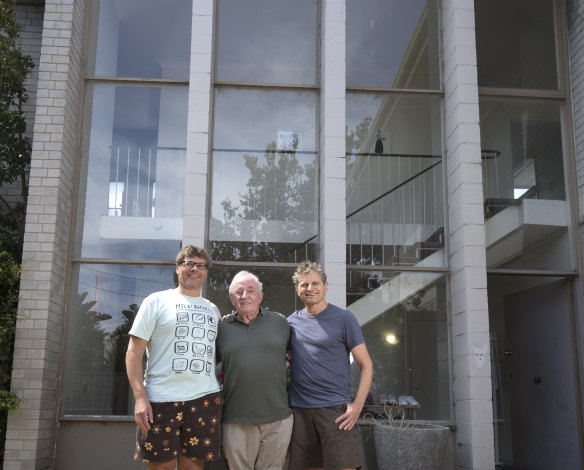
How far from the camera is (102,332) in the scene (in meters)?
6.14

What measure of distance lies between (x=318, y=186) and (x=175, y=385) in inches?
138

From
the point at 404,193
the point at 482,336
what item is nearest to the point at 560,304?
the point at 482,336

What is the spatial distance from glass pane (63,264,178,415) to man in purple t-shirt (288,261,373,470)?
8.58ft

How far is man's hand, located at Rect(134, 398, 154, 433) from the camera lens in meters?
3.54

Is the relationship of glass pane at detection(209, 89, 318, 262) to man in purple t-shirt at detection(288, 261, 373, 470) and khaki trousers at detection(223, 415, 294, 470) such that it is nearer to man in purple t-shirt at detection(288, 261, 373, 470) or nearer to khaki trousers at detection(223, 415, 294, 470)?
man in purple t-shirt at detection(288, 261, 373, 470)

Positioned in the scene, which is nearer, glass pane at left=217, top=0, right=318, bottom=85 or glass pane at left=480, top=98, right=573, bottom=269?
glass pane at left=480, top=98, right=573, bottom=269

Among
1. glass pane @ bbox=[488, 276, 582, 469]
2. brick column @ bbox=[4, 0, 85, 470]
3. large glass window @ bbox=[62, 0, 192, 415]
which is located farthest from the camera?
glass pane @ bbox=[488, 276, 582, 469]

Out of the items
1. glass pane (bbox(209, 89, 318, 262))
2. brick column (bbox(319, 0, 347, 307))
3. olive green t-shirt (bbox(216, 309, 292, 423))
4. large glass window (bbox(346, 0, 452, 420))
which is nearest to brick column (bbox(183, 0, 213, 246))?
glass pane (bbox(209, 89, 318, 262))

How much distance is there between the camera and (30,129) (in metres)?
7.10

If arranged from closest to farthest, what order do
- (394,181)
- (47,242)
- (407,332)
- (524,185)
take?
(47,242) < (407,332) < (394,181) < (524,185)

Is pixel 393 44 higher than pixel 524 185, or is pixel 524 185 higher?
pixel 393 44

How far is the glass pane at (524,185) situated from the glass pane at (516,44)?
28 centimetres

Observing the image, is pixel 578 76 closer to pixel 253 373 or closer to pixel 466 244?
pixel 466 244

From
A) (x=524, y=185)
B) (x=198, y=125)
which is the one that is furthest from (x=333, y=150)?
(x=524, y=185)
